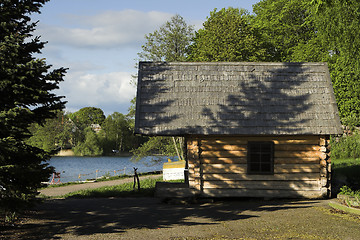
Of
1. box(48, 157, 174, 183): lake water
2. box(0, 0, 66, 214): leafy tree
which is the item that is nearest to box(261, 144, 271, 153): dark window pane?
box(0, 0, 66, 214): leafy tree

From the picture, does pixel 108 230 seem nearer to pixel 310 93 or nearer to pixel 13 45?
pixel 13 45

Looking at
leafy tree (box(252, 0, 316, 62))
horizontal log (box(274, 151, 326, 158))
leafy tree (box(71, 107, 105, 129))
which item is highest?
leafy tree (box(252, 0, 316, 62))

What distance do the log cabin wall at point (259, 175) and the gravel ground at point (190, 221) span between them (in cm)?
53

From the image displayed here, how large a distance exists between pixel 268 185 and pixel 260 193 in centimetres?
46

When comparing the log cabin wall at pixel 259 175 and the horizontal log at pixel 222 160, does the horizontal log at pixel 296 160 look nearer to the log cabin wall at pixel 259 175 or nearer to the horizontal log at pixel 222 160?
the log cabin wall at pixel 259 175

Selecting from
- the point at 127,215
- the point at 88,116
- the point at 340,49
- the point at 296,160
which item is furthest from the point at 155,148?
the point at 88,116

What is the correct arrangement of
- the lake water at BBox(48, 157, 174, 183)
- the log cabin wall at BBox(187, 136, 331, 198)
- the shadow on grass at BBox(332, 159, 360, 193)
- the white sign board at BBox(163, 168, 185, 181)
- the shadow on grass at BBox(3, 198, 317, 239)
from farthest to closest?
the lake water at BBox(48, 157, 174, 183)
the white sign board at BBox(163, 168, 185, 181)
the shadow on grass at BBox(332, 159, 360, 193)
the log cabin wall at BBox(187, 136, 331, 198)
the shadow on grass at BBox(3, 198, 317, 239)

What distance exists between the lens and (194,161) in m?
15.2

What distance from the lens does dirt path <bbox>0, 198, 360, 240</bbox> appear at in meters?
9.88

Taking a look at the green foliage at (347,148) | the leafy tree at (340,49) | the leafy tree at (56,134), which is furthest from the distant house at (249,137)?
the leafy tree at (56,134)

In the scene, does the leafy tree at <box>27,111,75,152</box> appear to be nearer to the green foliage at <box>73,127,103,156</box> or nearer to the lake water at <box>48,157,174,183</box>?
the green foliage at <box>73,127,103,156</box>

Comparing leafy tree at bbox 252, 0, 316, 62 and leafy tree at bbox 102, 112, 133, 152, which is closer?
leafy tree at bbox 252, 0, 316, 62

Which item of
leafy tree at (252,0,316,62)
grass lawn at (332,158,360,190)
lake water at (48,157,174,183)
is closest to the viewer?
grass lawn at (332,158,360,190)

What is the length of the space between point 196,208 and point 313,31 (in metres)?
33.0
